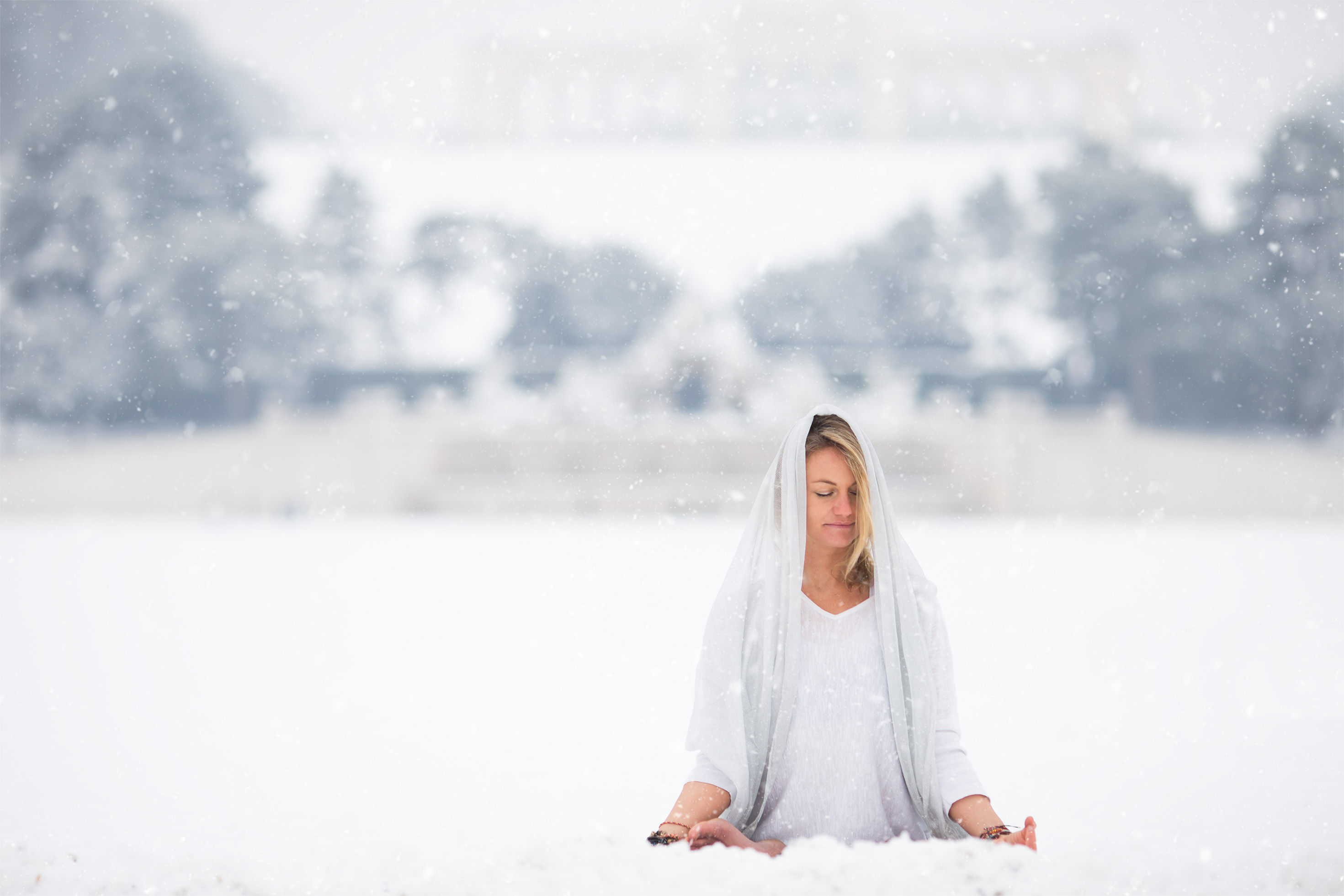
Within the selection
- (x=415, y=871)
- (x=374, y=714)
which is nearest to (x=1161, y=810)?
(x=415, y=871)

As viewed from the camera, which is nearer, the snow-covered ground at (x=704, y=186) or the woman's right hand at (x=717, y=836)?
the woman's right hand at (x=717, y=836)

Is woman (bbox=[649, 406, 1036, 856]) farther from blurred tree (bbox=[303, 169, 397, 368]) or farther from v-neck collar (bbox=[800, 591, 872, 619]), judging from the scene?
blurred tree (bbox=[303, 169, 397, 368])

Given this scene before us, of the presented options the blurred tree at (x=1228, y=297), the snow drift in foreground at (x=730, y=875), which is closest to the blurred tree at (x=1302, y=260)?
the blurred tree at (x=1228, y=297)

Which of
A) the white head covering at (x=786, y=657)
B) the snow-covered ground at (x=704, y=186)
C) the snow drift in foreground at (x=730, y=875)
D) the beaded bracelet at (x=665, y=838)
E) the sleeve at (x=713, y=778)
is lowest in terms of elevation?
the snow drift in foreground at (x=730, y=875)

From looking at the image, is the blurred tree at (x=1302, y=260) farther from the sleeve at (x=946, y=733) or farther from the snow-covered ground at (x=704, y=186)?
the sleeve at (x=946, y=733)

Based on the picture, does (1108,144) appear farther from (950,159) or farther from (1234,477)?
(1234,477)

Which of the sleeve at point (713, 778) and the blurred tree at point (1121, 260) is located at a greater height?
the blurred tree at point (1121, 260)

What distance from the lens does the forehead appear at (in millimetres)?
1483

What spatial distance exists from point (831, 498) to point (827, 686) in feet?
0.84

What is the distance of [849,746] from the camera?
58.4 inches

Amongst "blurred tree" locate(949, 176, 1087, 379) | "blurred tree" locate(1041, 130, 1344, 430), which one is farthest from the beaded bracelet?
"blurred tree" locate(949, 176, 1087, 379)

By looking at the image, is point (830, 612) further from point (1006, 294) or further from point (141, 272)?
point (1006, 294)

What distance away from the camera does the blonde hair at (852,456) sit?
1.48 m

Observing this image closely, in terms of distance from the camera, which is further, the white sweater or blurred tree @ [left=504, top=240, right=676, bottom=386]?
blurred tree @ [left=504, top=240, right=676, bottom=386]
